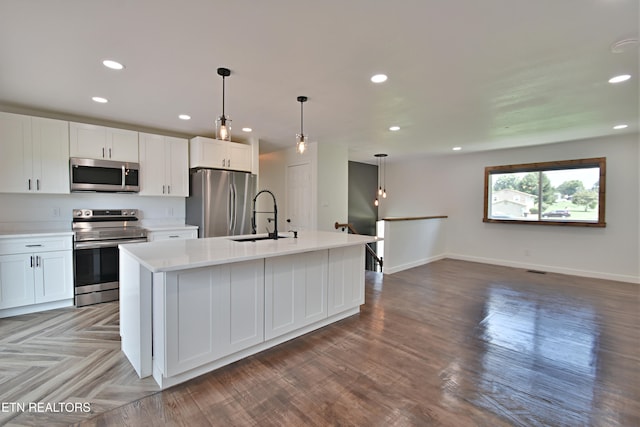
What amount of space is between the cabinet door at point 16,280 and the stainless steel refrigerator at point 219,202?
1880mm

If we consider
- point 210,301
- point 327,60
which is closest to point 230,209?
point 210,301

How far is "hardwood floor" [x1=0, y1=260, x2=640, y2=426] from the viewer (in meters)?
1.76

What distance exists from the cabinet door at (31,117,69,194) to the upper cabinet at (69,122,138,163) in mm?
87

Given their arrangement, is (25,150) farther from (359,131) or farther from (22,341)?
(359,131)

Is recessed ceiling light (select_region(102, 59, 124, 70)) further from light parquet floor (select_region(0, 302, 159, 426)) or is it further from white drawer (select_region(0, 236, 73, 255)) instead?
light parquet floor (select_region(0, 302, 159, 426))

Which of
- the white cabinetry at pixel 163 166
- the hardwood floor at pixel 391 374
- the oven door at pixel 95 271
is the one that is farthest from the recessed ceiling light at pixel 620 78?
the oven door at pixel 95 271

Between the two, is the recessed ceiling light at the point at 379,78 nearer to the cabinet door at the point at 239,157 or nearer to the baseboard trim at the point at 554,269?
the cabinet door at the point at 239,157

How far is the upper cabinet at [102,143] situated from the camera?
3.69 meters

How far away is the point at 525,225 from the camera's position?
5.84 m

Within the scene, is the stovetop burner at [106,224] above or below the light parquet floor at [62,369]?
above

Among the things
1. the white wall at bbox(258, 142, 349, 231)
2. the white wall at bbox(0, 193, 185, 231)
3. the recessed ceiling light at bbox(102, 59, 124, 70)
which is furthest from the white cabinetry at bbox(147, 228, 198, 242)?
the recessed ceiling light at bbox(102, 59, 124, 70)

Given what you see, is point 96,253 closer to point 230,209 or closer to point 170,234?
point 170,234

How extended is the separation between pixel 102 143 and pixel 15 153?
84 centimetres

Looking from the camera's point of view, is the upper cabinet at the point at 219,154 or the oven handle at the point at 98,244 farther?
the upper cabinet at the point at 219,154
